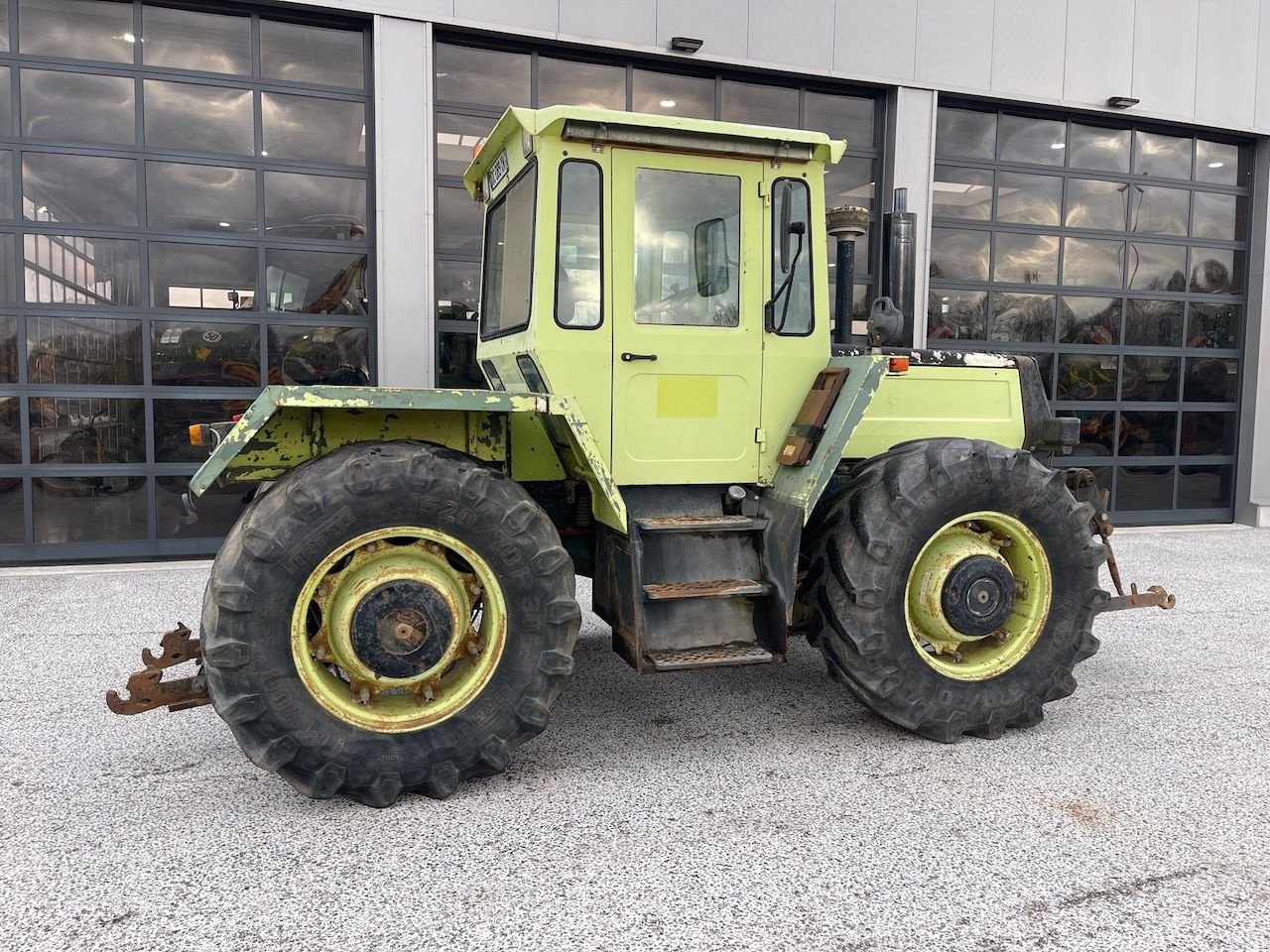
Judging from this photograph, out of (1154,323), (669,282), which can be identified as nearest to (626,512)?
(669,282)

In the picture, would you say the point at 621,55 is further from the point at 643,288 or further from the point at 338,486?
the point at 338,486

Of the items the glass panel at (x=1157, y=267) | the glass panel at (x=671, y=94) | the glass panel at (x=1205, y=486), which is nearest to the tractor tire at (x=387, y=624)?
the glass panel at (x=671, y=94)

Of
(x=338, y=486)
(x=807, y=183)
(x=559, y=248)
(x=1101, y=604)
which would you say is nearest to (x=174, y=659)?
(x=338, y=486)

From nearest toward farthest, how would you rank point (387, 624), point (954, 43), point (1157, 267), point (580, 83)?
point (387, 624) < point (580, 83) < point (954, 43) < point (1157, 267)

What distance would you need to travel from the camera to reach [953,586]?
12.0 feet

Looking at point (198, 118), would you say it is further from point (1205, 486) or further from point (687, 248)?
point (1205, 486)

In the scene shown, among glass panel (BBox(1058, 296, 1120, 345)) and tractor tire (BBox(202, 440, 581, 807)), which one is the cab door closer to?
tractor tire (BBox(202, 440, 581, 807))

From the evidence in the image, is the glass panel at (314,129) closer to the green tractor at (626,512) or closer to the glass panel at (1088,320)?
the green tractor at (626,512)

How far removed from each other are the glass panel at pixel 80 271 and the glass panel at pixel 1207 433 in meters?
11.0

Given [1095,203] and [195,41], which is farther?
[1095,203]

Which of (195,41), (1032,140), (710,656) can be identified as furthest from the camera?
(1032,140)

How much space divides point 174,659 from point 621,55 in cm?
671

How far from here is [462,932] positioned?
2.37 meters

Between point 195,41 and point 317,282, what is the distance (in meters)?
2.13
